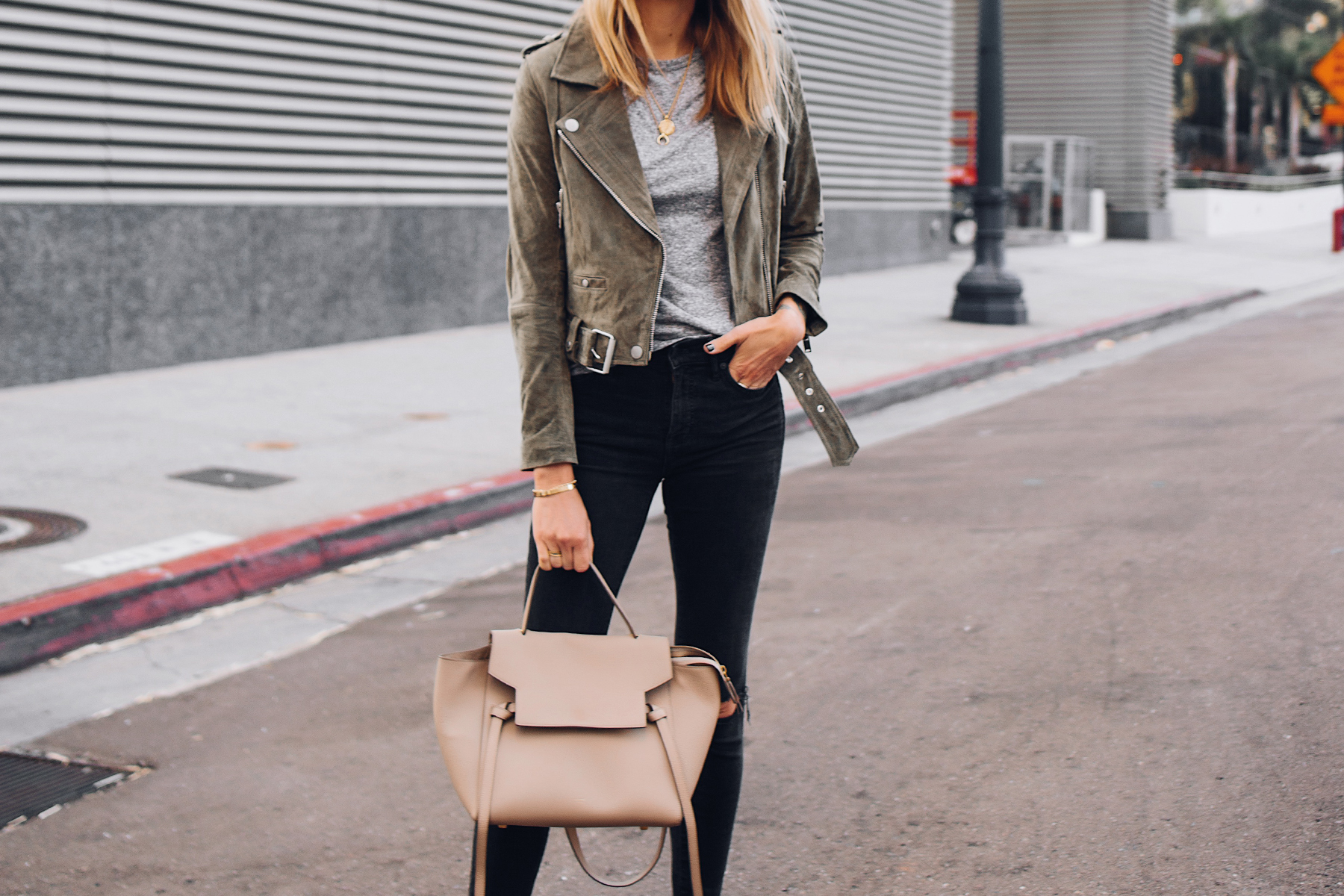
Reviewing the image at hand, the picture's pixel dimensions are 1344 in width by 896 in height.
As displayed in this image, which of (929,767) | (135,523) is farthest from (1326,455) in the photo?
(135,523)

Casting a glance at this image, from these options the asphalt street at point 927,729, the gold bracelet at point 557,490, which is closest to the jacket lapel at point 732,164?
the gold bracelet at point 557,490

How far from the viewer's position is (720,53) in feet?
7.49

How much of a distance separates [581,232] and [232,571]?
3.77m

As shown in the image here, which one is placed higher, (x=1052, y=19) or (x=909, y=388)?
(x=1052, y=19)

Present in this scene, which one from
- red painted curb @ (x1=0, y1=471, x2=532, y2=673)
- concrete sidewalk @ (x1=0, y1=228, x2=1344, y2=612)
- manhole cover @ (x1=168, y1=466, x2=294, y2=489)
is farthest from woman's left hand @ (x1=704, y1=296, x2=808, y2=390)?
manhole cover @ (x1=168, y1=466, x2=294, y2=489)

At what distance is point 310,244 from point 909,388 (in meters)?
5.27

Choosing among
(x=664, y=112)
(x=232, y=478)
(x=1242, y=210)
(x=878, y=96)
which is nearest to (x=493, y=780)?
(x=664, y=112)

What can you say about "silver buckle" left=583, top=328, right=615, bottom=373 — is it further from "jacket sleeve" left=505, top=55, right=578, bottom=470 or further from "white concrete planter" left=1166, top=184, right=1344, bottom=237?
"white concrete planter" left=1166, top=184, right=1344, bottom=237

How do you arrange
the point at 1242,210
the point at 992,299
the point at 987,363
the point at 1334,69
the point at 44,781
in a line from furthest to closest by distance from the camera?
the point at 1242,210 < the point at 1334,69 < the point at 992,299 < the point at 987,363 < the point at 44,781

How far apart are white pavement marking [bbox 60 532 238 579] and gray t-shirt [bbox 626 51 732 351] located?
3.77 m

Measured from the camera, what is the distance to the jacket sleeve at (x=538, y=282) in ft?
7.38

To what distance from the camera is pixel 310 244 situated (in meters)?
11.8

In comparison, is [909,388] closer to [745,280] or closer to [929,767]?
[929,767]

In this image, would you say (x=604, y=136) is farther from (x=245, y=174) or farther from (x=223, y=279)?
(x=245, y=174)
